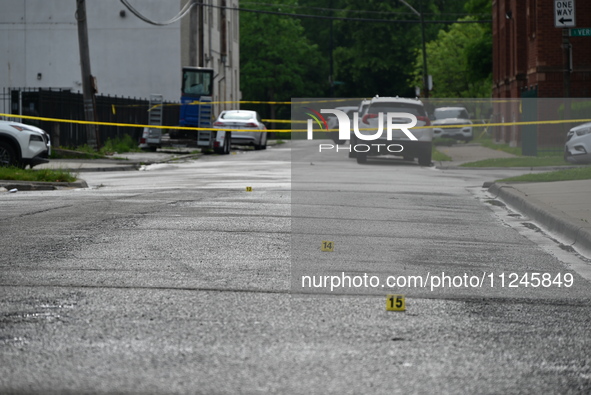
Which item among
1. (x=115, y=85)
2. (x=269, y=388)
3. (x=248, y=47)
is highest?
(x=248, y=47)

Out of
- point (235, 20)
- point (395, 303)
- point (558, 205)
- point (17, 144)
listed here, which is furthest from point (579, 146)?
point (235, 20)

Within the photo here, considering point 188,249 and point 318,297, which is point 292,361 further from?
point 188,249

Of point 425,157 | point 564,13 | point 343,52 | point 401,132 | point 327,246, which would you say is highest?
point 343,52

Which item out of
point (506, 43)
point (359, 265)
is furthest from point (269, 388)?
point (506, 43)

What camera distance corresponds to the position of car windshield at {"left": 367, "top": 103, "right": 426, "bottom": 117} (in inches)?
1126

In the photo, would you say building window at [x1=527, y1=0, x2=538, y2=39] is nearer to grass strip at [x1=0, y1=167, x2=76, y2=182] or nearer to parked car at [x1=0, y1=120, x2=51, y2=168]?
parked car at [x1=0, y1=120, x2=51, y2=168]

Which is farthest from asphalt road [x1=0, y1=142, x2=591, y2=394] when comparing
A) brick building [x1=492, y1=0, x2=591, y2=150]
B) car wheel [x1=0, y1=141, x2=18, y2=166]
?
brick building [x1=492, y1=0, x2=591, y2=150]

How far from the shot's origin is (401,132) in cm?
2856

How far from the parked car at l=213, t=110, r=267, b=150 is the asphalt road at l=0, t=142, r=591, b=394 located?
25.6m

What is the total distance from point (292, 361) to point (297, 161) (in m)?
25.1

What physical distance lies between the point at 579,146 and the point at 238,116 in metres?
18.8

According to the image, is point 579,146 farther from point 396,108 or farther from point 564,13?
point 396,108

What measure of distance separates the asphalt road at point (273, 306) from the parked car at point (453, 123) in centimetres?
3444

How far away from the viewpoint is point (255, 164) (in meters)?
27.8
